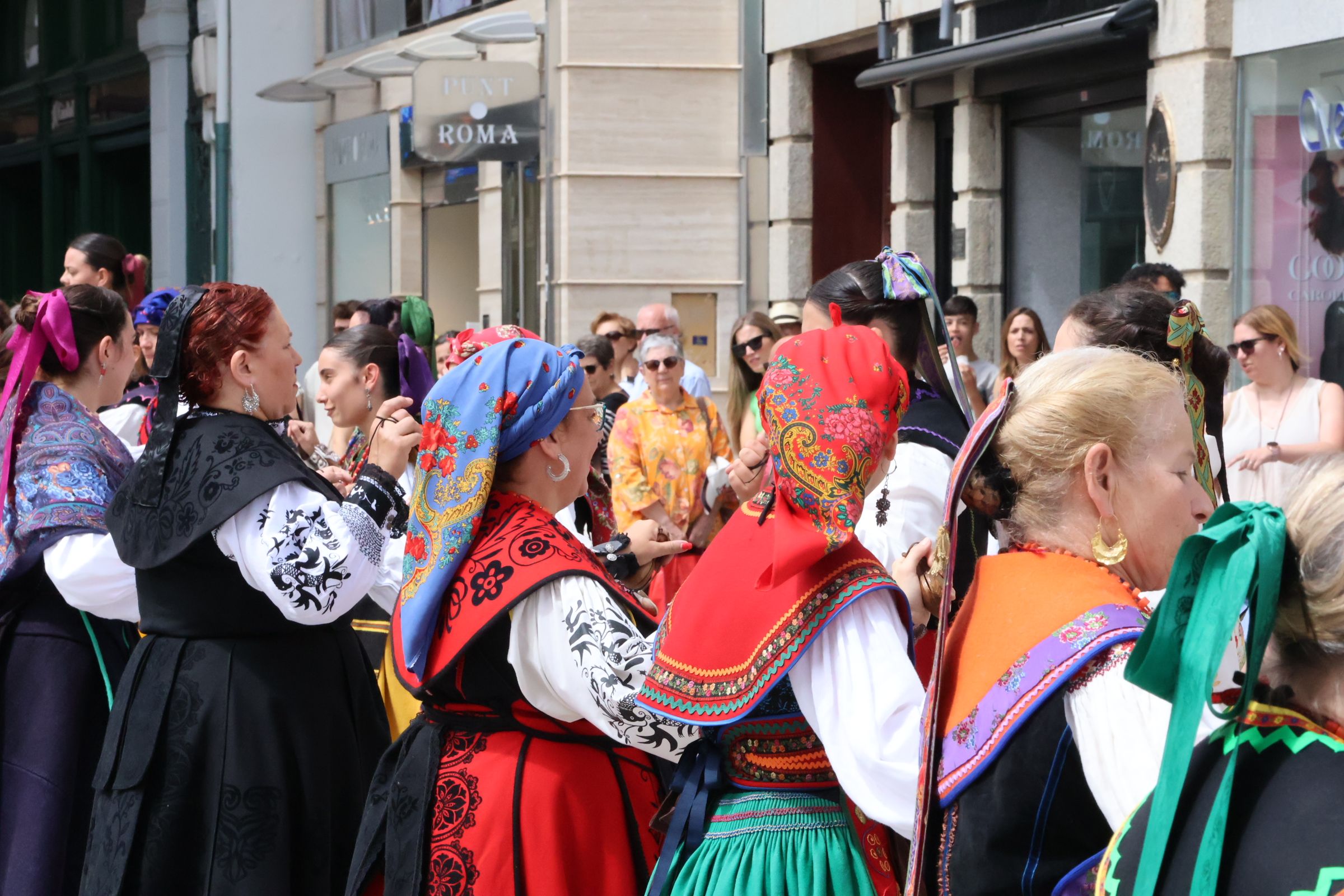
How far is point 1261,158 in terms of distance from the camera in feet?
26.1

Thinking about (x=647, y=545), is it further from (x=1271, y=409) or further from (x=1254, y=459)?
(x=1271, y=409)

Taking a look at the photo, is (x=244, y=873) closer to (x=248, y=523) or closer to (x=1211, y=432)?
(x=248, y=523)

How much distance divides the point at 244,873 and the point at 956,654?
86.0 inches

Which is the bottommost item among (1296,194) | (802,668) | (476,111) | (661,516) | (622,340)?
(661,516)

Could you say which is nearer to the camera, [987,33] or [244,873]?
[244,873]

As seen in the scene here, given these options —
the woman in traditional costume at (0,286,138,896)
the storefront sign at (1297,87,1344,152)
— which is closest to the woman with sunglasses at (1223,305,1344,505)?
the storefront sign at (1297,87,1344,152)

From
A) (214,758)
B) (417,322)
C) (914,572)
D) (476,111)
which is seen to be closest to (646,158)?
(476,111)

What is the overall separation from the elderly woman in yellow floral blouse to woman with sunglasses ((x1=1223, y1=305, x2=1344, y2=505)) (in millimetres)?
2303

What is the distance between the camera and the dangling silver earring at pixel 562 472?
123 inches

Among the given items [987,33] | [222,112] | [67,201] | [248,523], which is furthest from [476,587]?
[67,201]

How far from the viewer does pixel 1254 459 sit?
6551 millimetres

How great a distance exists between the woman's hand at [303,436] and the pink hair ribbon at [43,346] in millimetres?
1034

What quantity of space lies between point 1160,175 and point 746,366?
241cm

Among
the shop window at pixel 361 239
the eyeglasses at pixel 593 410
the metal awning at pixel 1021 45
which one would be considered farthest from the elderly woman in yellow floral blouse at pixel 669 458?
the shop window at pixel 361 239
